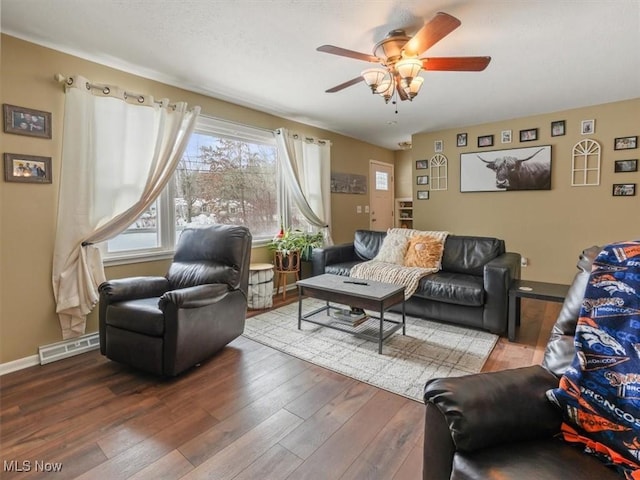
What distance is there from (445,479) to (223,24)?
9.02 feet

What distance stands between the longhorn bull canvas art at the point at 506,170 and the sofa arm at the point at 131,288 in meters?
4.57

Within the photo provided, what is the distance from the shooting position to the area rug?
2.26m

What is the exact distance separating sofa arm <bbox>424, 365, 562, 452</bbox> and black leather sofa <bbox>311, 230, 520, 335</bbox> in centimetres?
197

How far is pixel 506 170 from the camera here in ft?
15.7

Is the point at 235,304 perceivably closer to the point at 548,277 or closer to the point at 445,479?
the point at 445,479

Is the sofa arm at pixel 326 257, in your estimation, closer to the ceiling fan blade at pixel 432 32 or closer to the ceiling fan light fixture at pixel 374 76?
the ceiling fan light fixture at pixel 374 76

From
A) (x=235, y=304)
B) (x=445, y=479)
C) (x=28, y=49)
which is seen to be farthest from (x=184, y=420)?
(x=28, y=49)

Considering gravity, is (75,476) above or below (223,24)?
below

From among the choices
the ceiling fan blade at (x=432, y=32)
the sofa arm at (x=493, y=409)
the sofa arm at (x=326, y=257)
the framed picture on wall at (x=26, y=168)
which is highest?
the ceiling fan blade at (x=432, y=32)

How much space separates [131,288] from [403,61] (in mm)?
2564

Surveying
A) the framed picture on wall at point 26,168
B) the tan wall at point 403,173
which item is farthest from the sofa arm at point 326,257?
the tan wall at point 403,173

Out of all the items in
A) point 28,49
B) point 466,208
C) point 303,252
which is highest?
point 28,49

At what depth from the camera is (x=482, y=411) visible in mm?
956

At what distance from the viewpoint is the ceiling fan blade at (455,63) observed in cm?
211
